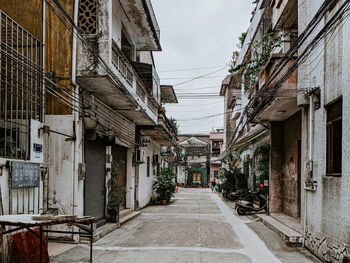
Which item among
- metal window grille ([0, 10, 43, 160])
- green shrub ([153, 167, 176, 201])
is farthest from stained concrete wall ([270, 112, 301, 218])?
metal window grille ([0, 10, 43, 160])

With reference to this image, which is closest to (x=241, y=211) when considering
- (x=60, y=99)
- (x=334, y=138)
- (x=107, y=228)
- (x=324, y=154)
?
(x=107, y=228)

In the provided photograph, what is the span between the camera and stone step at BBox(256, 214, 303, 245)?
25.2 ft

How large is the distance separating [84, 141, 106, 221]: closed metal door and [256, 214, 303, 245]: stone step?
5183mm

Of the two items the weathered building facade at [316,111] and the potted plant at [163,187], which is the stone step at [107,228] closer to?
the weathered building facade at [316,111]

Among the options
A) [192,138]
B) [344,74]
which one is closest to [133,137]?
[344,74]

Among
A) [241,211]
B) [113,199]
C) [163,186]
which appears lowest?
[241,211]

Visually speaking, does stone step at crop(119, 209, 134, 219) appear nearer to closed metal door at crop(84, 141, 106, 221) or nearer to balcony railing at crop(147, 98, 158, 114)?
closed metal door at crop(84, 141, 106, 221)

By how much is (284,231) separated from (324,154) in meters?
2.79

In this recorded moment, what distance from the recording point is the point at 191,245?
25.1 ft

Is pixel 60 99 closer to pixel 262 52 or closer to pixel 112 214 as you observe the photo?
pixel 112 214

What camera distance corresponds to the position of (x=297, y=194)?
10758mm

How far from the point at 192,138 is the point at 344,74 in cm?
4303

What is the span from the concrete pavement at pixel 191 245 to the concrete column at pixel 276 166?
1567mm

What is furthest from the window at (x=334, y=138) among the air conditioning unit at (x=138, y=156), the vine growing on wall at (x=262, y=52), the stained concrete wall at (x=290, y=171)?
the air conditioning unit at (x=138, y=156)
